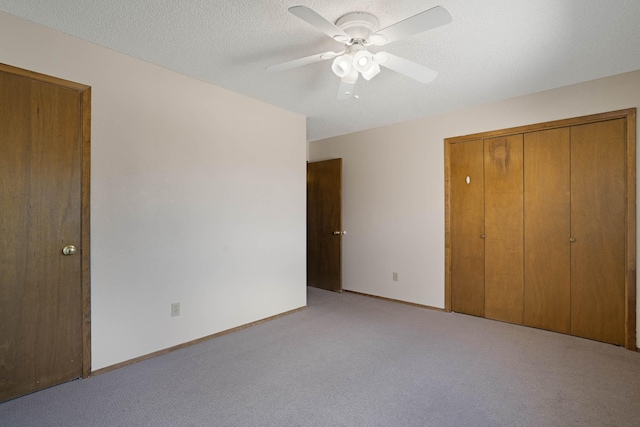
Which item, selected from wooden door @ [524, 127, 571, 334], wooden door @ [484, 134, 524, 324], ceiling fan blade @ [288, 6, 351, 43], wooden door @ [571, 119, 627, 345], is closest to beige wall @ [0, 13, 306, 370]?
ceiling fan blade @ [288, 6, 351, 43]

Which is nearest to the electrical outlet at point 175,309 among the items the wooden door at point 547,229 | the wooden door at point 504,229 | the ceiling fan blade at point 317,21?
the ceiling fan blade at point 317,21

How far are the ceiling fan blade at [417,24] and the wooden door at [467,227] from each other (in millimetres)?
2290

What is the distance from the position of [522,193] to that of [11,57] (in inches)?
168

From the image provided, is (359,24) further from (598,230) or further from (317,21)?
(598,230)

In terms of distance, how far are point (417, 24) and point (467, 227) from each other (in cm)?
268

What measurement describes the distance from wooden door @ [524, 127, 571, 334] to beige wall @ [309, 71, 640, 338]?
0.29 m

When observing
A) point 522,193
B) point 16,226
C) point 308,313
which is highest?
point 522,193

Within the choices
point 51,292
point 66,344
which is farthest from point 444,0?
point 66,344

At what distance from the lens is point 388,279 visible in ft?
14.5

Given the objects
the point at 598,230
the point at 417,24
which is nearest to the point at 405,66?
the point at 417,24

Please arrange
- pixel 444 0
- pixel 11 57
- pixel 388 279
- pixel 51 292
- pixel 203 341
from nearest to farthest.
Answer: pixel 444 0 < pixel 11 57 < pixel 51 292 < pixel 203 341 < pixel 388 279

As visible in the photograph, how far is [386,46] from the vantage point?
7.80 feet

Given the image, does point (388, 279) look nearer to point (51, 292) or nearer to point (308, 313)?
point (308, 313)

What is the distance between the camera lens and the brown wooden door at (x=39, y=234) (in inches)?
78.6
